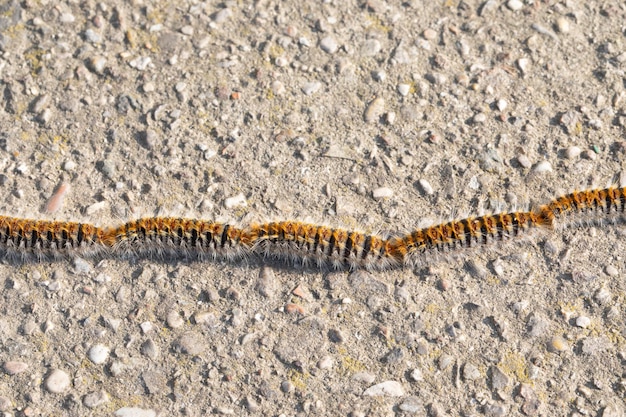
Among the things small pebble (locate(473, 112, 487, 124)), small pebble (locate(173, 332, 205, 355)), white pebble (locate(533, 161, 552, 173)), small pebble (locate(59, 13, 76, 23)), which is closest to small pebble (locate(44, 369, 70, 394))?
small pebble (locate(173, 332, 205, 355))

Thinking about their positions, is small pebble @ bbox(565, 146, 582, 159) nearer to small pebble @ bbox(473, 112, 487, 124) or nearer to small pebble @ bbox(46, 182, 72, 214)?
small pebble @ bbox(473, 112, 487, 124)

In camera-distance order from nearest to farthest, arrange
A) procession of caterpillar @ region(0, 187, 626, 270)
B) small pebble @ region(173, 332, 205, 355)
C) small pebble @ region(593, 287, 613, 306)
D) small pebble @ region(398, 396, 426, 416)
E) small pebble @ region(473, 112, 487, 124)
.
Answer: small pebble @ region(398, 396, 426, 416)
small pebble @ region(173, 332, 205, 355)
small pebble @ region(593, 287, 613, 306)
procession of caterpillar @ region(0, 187, 626, 270)
small pebble @ region(473, 112, 487, 124)

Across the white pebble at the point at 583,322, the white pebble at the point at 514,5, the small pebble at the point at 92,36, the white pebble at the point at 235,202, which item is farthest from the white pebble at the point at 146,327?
the white pebble at the point at 514,5

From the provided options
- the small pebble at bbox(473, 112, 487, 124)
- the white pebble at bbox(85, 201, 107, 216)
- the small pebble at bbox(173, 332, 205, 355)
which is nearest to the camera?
the small pebble at bbox(173, 332, 205, 355)

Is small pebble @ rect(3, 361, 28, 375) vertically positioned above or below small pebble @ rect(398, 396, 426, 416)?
below

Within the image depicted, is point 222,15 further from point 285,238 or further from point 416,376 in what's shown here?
point 416,376

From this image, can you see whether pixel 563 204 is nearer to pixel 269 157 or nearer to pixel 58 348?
pixel 269 157
